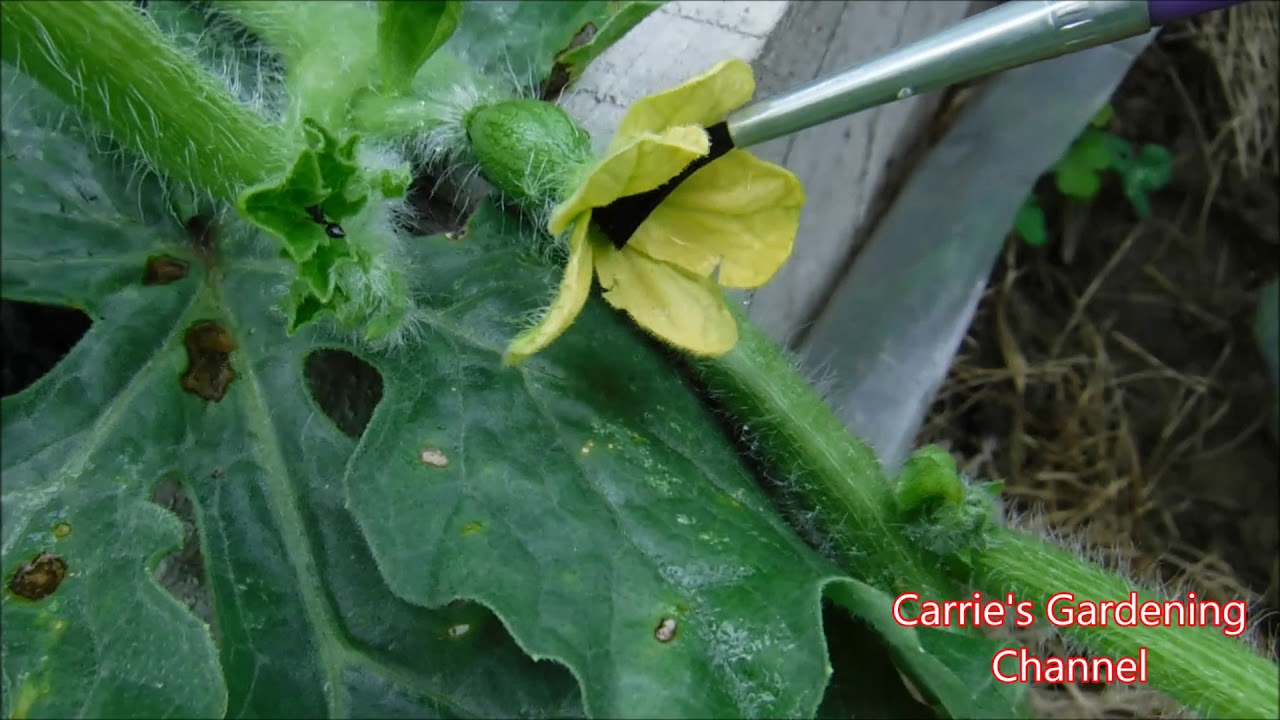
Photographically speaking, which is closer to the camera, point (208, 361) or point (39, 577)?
point (39, 577)

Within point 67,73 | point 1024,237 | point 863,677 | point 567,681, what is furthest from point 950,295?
point 67,73

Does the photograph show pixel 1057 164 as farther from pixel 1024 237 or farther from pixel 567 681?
pixel 567 681

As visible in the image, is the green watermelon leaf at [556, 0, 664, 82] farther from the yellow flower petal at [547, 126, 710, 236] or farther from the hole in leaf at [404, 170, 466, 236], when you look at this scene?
the yellow flower petal at [547, 126, 710, 236]

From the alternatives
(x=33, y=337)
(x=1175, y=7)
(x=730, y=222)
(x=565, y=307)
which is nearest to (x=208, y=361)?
(x=33, y=337)

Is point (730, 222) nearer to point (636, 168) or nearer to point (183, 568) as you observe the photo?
point (636, 168)

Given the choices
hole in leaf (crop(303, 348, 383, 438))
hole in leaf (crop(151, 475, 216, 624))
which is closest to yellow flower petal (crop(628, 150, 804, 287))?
hole in leaf (crop(303, 348, 383, 438))

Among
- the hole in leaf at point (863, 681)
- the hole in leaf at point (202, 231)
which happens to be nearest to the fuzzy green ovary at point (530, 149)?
the hole in leaf at point (202, 231)

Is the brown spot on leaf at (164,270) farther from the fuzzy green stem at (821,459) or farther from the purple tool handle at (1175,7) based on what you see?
the purple tool handle at (1175,7)
